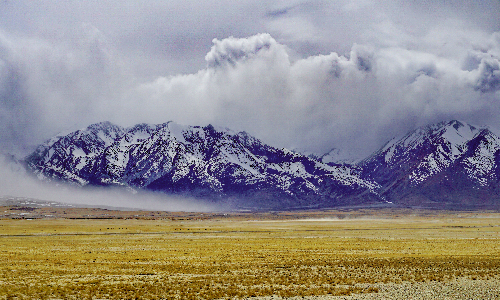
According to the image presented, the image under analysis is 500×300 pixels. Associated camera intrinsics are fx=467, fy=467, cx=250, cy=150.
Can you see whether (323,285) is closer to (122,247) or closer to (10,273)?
(10,273)

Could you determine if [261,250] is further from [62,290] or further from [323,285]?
[62,290]

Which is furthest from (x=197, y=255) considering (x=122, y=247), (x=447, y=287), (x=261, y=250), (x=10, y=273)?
(x=447, y=287)

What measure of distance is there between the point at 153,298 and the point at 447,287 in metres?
21.8

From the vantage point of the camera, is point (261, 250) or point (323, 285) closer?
point (323, 285)

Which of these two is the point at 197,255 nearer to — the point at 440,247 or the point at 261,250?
the point at 261,250

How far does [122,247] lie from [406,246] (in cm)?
4131

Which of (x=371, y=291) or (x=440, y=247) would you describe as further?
(x=440, y=247)

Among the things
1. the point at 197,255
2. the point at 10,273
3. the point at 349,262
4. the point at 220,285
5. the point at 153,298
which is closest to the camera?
the point at 153,298

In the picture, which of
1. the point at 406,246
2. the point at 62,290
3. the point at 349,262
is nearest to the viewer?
the point at 62,290

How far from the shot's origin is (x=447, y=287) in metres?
35.3

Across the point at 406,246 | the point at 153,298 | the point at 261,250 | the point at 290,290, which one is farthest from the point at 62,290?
the point at 406,246

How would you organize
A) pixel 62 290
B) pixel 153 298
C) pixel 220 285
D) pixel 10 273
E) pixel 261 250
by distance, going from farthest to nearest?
pixel 261 250 → pixel 10 273 → pixel 220 285 → pixel 62 290 → pixel 153 298

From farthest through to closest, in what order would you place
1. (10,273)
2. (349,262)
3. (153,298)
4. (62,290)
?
(349,262), (10,273), (62,290), (153,298)

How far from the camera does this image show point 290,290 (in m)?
33.9
